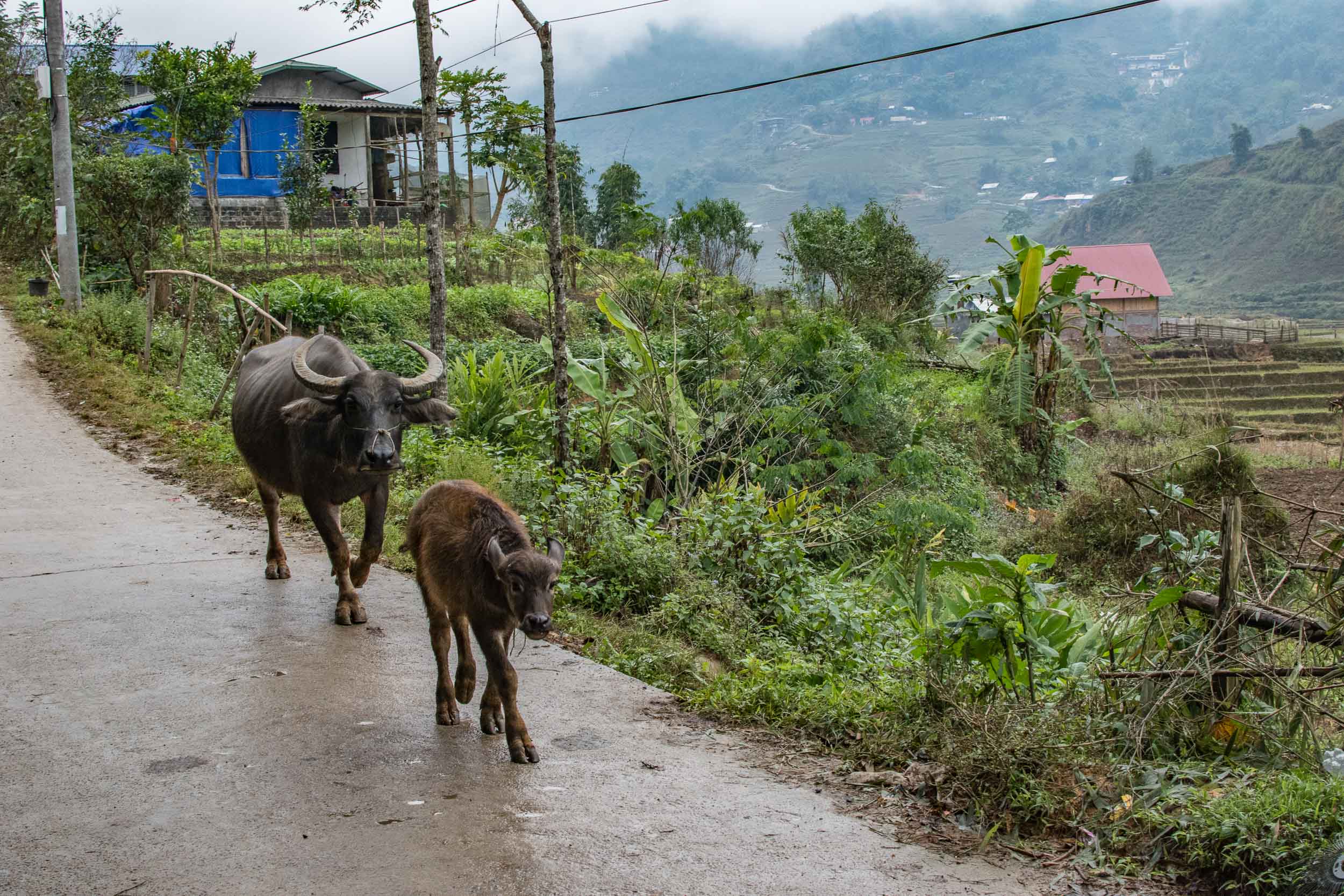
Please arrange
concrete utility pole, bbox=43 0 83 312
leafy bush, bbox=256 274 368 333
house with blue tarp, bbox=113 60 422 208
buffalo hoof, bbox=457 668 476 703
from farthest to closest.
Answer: house with blue tarp, bbox=113 60 422 208 → leafy bush, bbox=256 274 368 333 → concrete utility pole, bbox=43 0 83 312 → buffalo hoof, bbox=457 668 476 703

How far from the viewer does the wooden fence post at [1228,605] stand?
4242mm

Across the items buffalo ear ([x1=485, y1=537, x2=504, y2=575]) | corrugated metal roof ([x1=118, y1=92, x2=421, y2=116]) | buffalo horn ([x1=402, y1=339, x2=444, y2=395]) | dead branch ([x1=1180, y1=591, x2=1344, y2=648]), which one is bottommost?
dead branch ([x1=1180, y1=591, x2=1344, y2=648])

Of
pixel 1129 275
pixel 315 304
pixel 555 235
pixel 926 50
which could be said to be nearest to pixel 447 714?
pixel 555 235

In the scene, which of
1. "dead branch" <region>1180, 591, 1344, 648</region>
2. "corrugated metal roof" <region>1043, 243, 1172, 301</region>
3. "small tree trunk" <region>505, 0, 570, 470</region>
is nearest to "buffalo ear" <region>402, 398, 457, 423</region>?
"small tree trunk" <region>505, 0, 570, 470</region>

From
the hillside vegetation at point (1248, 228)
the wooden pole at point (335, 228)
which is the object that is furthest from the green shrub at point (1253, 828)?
the hillside vegetation at point (1248, 228)

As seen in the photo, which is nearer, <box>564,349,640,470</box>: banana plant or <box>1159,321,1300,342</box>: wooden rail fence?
<box>564,349,640,470</box>: banana plant

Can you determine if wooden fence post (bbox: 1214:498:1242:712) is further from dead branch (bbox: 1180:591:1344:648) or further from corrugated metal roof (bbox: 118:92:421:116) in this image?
corrugated metal roof (bbox: 118:92:421:116)

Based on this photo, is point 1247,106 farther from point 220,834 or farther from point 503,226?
point 220,834

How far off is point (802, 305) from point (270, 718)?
21.0 metres

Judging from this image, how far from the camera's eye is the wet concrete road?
365cm

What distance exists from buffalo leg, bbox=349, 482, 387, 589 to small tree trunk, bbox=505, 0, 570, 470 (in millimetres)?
3157

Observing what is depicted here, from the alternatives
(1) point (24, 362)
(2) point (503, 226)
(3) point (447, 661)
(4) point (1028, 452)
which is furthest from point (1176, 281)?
(3) point (447, 661)

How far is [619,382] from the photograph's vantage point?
1739 cm

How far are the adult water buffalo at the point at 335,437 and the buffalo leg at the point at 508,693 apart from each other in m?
1.42
